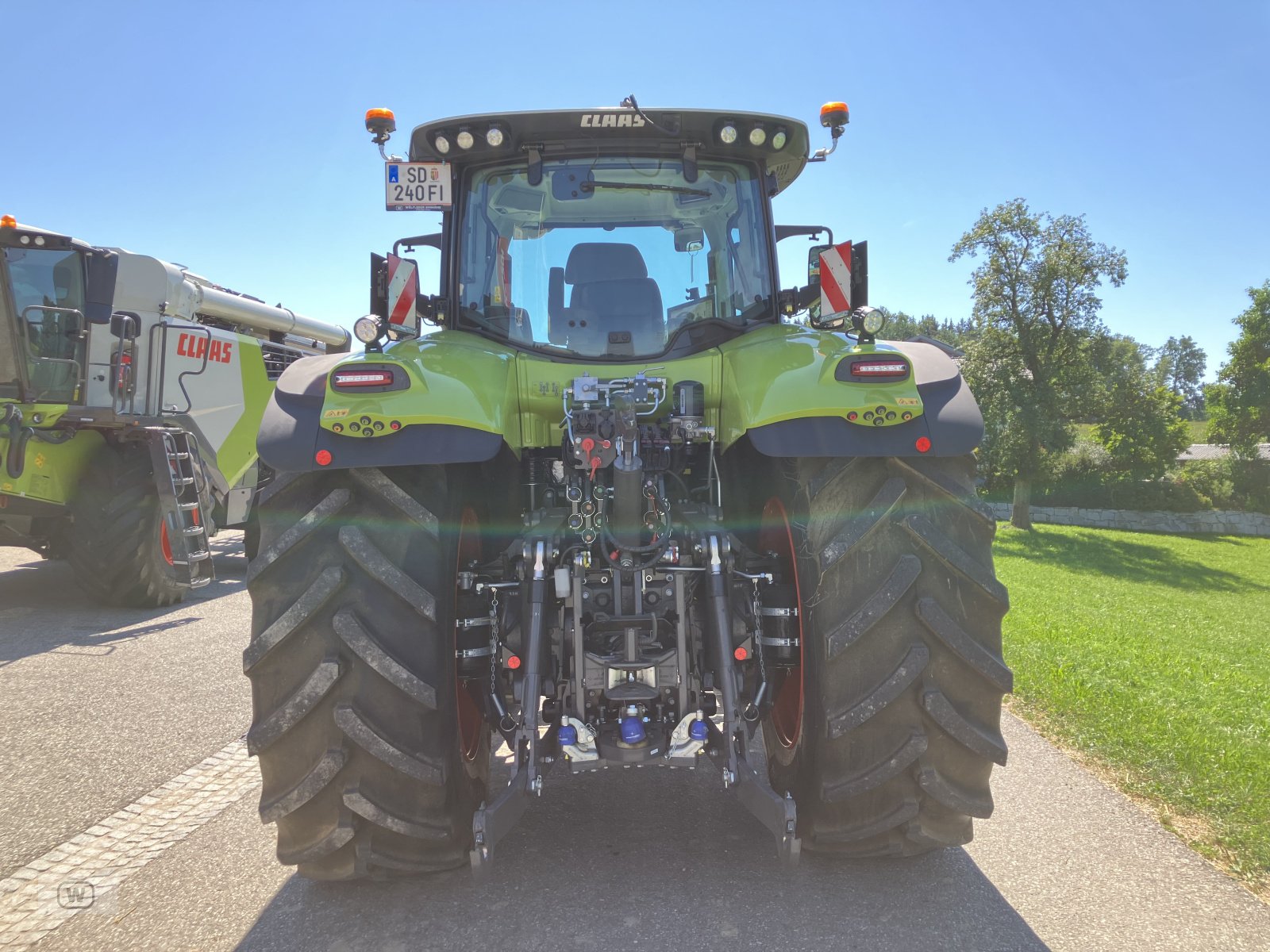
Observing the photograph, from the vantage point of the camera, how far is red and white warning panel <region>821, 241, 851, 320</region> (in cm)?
297

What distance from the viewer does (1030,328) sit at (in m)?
26.2

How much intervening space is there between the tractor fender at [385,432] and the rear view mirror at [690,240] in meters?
1.29

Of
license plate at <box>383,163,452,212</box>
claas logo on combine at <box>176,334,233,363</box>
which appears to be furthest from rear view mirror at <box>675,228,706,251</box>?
claas logo on combine at <box>176,334,233,363</box>

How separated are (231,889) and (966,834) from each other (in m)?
2.30

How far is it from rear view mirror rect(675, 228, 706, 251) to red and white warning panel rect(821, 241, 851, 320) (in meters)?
0.51

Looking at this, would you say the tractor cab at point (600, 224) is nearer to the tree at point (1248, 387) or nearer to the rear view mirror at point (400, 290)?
the rear view mirror at point (400, 290)

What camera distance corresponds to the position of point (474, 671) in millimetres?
2545

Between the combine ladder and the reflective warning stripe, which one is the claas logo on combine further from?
the reflective warning stripe

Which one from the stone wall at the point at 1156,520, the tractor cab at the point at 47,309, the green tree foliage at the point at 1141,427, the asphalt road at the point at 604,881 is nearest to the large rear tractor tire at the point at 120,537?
the tractor cab at the point at 47,309

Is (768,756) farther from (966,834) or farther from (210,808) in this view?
(210,808)

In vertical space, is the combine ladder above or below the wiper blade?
below

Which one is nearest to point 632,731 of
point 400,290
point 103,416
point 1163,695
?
point 400,290

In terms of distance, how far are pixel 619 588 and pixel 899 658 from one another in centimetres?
86

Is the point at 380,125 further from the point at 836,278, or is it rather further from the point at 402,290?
the point at 836,278
